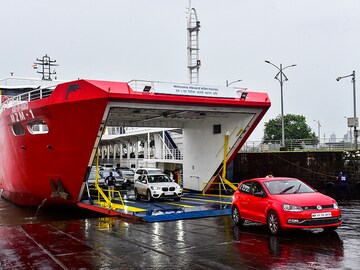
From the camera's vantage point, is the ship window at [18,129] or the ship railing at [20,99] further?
the ship window at [18,129]

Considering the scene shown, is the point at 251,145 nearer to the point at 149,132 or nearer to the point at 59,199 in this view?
the point at 149,132

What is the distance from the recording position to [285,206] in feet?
35.6

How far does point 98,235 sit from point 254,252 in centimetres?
496

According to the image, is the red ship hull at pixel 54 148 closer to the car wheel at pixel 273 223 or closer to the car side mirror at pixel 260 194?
the car side mirror at pixel 260 194

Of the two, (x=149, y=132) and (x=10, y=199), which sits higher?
(x=149, y=132)

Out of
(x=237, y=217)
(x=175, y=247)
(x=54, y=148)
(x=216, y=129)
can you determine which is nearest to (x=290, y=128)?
(x=216, y=129)

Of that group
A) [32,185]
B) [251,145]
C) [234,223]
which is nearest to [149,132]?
[251,145]

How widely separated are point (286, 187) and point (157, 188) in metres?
8.68

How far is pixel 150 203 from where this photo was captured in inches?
762

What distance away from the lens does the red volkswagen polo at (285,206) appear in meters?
10.6

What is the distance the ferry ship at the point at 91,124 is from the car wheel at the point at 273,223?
775 cm

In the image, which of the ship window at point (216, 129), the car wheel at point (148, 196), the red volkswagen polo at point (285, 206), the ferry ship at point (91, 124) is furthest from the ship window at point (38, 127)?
the red volkswagen polo at point (285, 206)

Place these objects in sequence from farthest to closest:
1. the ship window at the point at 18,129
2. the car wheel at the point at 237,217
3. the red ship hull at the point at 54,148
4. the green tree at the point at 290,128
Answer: the green tree at the point at 290,128 < the ship window at the point at 18,129 < the red ship hull at the point at 54,148 < the car wheel at the point at 237,217

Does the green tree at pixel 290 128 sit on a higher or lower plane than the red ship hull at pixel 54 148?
higher
